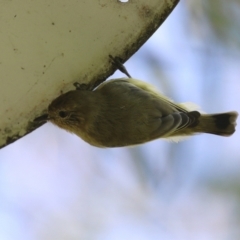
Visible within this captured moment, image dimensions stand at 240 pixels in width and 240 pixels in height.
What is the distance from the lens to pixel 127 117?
121 cm

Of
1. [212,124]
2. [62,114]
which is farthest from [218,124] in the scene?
[62,114]

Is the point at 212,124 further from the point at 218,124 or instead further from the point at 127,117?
the point at 127,117

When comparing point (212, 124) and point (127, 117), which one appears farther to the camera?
point (212, 124)

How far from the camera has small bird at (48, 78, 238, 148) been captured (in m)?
1.18

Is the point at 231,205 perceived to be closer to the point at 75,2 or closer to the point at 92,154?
the point at 92,154

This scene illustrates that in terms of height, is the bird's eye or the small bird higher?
the small bird

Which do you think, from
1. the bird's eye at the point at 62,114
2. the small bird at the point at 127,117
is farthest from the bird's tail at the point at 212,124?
the bird's eye at the point at 62,114

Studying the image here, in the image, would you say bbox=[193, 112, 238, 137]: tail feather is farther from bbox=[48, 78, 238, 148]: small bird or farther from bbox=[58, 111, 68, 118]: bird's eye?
bbox=[58, 111, 68, 118]: bird's eye

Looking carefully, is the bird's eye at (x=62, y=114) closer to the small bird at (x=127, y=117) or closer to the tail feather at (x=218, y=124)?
the small bird at (x=127, y=117)

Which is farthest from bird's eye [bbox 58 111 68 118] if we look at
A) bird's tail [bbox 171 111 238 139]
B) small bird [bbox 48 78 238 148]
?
bird's tail [bbox 171 111 238 139]

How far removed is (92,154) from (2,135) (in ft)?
3.36

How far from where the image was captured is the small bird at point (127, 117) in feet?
3.88

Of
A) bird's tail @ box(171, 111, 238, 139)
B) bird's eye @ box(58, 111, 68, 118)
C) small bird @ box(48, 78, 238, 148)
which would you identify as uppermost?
bird's tail @ box(171, 111, 238, 139)

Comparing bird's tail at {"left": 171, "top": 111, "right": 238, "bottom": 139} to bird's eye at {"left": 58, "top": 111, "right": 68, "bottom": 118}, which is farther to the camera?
bird's tail at {"left": 171, "top": 111, "right": 238, "bottom": 139}
